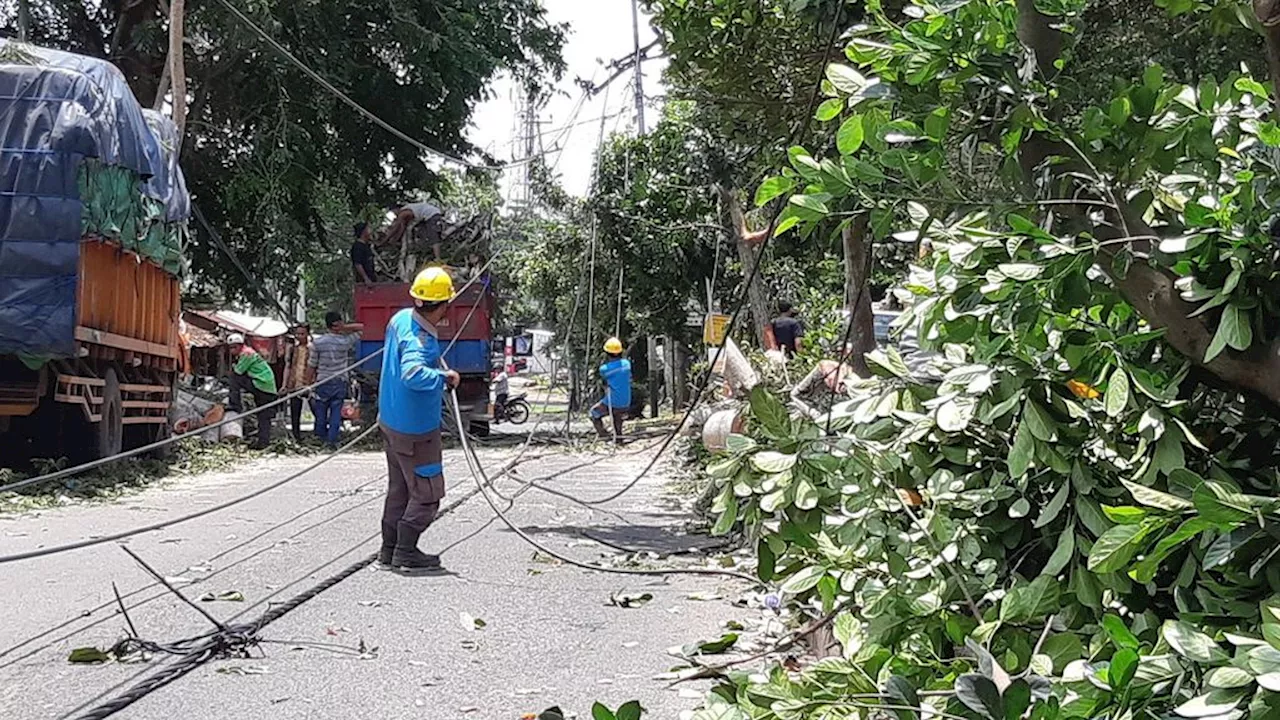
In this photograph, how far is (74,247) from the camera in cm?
1104

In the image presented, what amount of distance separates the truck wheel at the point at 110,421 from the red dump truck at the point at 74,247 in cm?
2

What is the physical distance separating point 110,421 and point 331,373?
226 inches

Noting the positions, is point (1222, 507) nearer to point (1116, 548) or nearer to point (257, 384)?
point (1116, 548)

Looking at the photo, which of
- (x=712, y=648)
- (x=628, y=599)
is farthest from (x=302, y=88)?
(x=712, y=648)

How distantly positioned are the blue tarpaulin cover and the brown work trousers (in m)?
4.89

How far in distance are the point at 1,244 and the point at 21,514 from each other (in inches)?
95.3

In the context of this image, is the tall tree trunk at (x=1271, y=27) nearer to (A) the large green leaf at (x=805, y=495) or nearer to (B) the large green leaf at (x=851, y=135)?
(B) the large green leaf at (x=851, y=135)

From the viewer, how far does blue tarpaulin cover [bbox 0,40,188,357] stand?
10828mm

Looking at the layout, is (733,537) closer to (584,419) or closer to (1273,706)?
(1273,706)

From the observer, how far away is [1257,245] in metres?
2.67

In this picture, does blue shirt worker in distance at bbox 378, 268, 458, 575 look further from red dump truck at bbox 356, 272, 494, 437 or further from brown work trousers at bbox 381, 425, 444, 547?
red dump truck at bbox 356, 272, 494, 437

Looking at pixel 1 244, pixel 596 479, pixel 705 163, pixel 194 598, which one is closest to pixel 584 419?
pixel 705 163

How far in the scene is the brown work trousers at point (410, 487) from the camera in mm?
7363

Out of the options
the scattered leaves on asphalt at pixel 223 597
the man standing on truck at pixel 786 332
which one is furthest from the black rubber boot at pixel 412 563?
the man standing on truck at pixel 786 332
